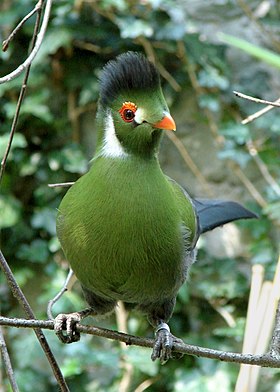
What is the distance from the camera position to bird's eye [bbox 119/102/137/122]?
57.5 inches

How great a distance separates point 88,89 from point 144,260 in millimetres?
1869

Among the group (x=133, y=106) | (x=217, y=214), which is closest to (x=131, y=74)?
(x=133, y=106)

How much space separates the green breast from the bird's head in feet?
0.13

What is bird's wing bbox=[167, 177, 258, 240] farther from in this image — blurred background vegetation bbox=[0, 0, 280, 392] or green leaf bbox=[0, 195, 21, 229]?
green leaf bbox=[0, 195, 21, 229]

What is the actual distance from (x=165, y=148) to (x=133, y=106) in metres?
1.94

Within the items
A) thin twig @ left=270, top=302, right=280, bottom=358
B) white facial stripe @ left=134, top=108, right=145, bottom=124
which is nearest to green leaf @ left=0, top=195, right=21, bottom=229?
white facial stripe @ left=134, top=108, right=145, bottom=124

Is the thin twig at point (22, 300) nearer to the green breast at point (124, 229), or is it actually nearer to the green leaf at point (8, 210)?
the green breast at point (124, 229)

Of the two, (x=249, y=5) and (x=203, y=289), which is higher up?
(x=249, y=5)

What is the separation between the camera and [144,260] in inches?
58.1

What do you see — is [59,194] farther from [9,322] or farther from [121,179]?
[9,322]

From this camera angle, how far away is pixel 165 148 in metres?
3.39

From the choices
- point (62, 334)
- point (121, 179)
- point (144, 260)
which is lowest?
point (62, 334)

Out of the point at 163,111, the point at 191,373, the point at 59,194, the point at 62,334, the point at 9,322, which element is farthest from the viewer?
the point at 59,194

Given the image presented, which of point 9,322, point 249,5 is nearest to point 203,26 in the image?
point 249,5
